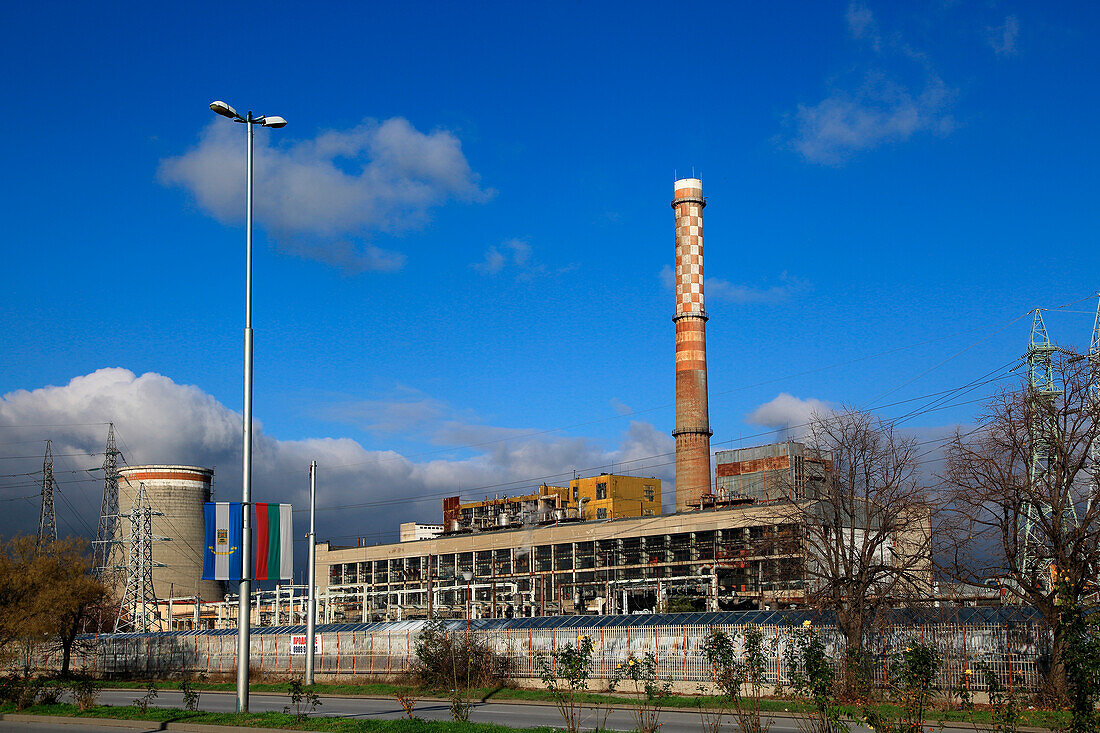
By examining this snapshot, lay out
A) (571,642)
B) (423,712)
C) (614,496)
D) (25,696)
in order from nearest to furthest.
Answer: (25,696) → (423,712) → (571,642) → (614,496)

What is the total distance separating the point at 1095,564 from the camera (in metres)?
26.4

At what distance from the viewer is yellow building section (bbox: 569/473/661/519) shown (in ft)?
358

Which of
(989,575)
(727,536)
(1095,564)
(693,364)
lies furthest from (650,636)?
(693,364)

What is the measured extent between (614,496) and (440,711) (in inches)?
3198

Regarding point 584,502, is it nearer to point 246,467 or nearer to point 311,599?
point 311,599

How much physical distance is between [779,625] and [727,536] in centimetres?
4466

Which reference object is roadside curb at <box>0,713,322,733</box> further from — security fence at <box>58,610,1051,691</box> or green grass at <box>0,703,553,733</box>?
security fence at <box>58,610,1051,691</box>

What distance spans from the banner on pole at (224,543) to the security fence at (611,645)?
40.0 feet

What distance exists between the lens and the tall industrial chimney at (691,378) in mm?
83625

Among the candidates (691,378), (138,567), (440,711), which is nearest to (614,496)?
(691,378)

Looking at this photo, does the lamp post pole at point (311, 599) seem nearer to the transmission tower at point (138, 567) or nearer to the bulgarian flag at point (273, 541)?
the bulgarian flag at point (273, 541)

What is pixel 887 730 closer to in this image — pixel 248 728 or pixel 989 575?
pixel 248 728

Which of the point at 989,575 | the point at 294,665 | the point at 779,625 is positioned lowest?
the point at 294,665

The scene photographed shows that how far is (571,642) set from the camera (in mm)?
38438
